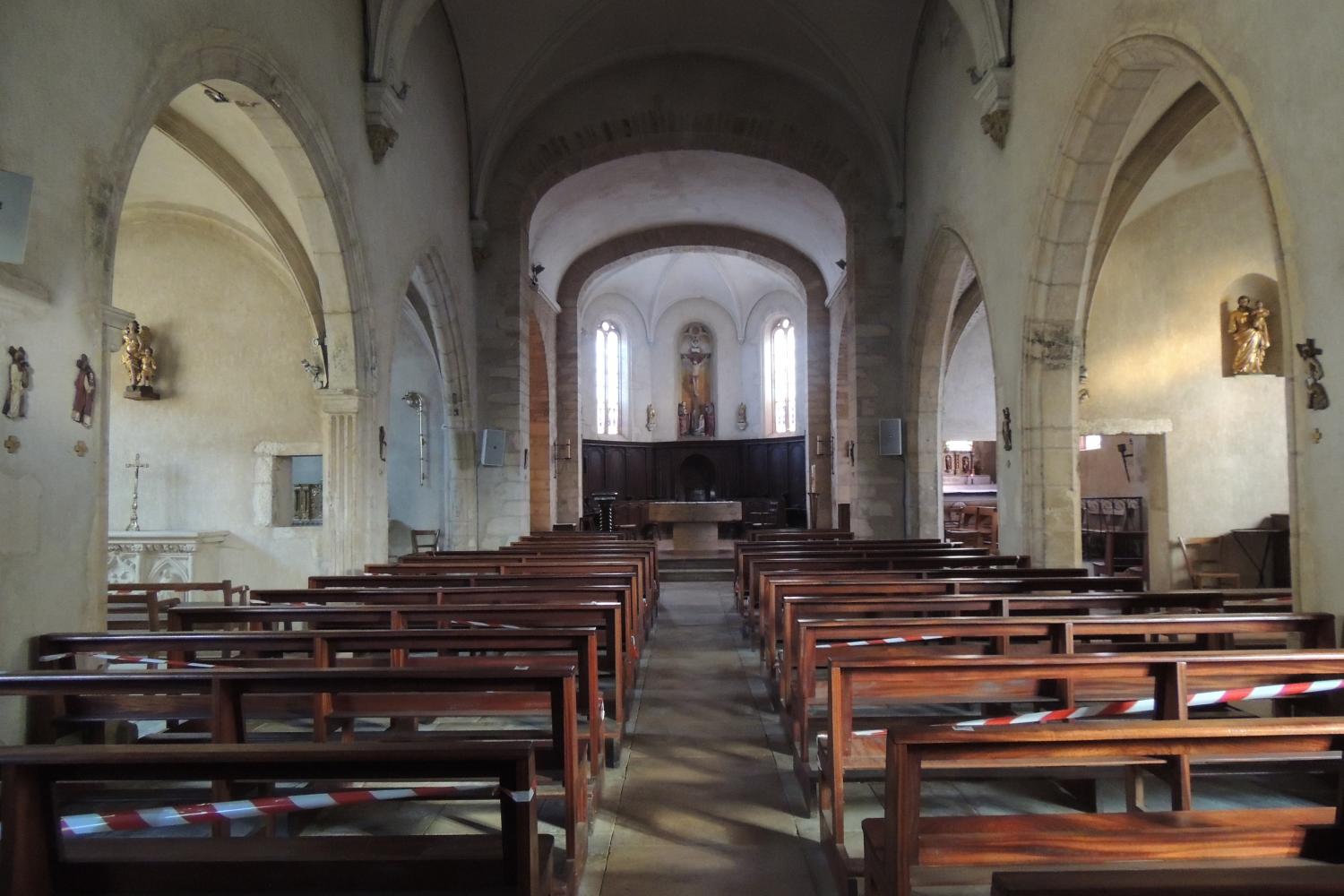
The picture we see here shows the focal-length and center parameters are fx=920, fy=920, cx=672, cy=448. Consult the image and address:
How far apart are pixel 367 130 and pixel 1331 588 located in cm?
842

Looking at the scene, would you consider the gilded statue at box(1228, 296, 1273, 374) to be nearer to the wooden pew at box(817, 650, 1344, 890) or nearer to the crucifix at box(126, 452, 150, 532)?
the wooden pew at box(817, 650, 1344, 890)

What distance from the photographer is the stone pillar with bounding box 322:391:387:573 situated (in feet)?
28.6

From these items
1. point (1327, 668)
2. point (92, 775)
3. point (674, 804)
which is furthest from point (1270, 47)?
point (92, 775)

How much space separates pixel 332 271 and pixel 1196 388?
34.8 ft

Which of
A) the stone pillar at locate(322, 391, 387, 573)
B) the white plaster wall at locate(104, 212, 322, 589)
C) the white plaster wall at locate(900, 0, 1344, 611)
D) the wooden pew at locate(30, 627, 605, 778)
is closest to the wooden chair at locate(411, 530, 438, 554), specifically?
the white plaster wall at locate(104, 212, 322, 589)

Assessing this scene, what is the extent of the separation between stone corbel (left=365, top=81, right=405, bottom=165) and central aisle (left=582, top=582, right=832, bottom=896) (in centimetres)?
585

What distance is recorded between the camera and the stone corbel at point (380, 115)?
8.78 metres

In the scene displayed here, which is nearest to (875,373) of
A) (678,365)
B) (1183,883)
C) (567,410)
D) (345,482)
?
(345,482)

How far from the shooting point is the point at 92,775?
1655 millimetres

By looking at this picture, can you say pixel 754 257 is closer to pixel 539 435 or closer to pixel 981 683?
pixel 539 435

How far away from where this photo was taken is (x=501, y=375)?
533 inches

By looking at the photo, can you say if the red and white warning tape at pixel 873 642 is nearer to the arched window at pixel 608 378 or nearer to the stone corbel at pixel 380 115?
the stone corbel at pixel 380 115

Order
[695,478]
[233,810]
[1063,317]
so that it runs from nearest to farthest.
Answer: [233,810] → [1063,317] → [695,478]

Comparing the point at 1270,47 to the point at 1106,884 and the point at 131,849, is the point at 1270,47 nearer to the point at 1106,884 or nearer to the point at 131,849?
the point at 1106,884
